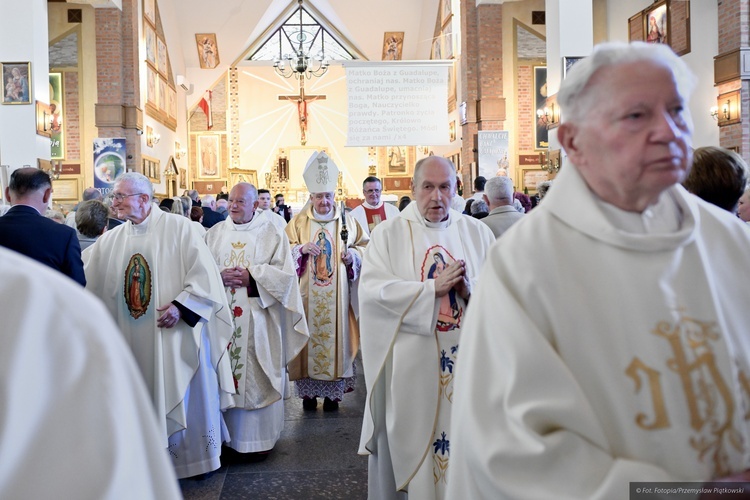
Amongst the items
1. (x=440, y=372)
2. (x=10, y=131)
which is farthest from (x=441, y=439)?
(x=10, y=131)

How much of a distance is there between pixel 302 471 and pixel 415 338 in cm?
181

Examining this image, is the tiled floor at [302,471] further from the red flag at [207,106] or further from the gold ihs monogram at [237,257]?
the red flag at [207,106]

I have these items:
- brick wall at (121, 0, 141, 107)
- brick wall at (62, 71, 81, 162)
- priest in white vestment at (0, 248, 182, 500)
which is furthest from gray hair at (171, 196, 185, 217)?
brick wall at (62, 71, 81, 162)

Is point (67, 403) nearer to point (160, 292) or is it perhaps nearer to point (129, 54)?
point (160, 292)

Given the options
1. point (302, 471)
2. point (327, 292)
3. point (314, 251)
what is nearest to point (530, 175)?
point (327, 292)

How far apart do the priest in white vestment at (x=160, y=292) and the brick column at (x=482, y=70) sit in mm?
12007

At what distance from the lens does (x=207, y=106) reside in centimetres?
2414

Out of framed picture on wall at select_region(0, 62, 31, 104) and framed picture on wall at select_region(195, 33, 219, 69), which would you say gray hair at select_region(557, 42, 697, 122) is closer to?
framed picture on wall at select_region(0, 62, 31, 104)

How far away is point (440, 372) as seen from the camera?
10.8ft

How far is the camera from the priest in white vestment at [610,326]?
139 centimetres

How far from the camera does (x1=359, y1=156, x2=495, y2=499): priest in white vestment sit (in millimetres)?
3254

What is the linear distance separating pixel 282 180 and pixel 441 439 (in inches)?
815

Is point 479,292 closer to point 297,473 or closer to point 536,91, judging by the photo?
point 297,473

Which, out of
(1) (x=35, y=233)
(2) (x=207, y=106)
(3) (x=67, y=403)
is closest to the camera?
(3) (x=67, y=403)
